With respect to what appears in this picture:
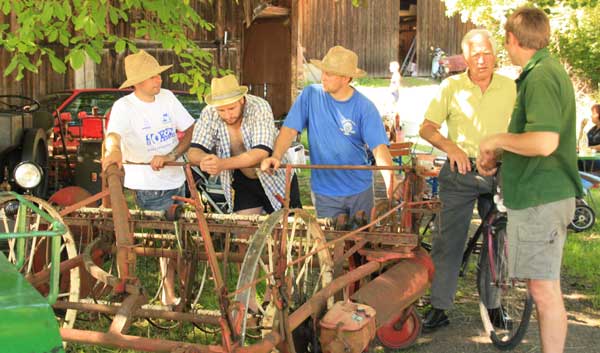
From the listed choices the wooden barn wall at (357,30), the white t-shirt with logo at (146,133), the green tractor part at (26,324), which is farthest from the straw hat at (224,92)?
the wooden barn wall at (357,30)

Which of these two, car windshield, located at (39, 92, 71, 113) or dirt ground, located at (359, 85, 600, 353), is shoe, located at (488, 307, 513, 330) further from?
car windshield, located at (39, 92, 71, 113)

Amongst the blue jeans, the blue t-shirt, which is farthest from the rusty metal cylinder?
the blue jeans

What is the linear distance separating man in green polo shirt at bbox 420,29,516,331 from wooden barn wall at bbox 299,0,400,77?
22211 millimetres

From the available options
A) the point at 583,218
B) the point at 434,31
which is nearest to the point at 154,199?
the point at 583,218

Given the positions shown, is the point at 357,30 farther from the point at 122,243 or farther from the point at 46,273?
the point at 122,243

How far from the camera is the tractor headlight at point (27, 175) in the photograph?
624 centimetres

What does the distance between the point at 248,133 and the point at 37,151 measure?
3.32 meters

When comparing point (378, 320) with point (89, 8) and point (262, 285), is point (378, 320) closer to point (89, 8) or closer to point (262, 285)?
point (262, 285)

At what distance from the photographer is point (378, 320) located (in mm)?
3666

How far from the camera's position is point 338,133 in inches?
196

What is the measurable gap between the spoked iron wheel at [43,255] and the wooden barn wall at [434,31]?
24.8m

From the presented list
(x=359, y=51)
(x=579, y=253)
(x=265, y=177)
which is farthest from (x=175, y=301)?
(x=359, y=51)

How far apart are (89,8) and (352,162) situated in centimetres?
249

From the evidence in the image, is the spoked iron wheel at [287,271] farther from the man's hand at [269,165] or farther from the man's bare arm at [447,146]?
the man's bare arm at [447,146]
